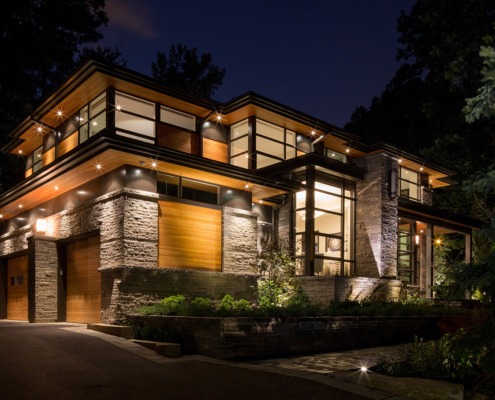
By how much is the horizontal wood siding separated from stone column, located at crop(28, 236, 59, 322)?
5.33 metres

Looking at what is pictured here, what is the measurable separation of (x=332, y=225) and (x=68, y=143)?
11851mm

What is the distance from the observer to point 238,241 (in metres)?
17.0

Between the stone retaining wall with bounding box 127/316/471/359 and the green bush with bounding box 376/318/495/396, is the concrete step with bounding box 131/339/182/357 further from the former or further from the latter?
the green bush with bounding box 376/318/495/396

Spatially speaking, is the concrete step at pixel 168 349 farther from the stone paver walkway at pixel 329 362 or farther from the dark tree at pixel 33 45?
the dark tree at pixel 33 45

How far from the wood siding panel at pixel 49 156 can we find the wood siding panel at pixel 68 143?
0.86 metres

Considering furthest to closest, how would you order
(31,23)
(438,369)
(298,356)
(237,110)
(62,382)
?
1. (31,23)
2. (237,110)
3. (298,356)
4. (438,369)
5. (62,382)

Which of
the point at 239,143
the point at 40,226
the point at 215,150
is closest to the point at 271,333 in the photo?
the point at 215,150

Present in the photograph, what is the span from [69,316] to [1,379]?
10.4 m

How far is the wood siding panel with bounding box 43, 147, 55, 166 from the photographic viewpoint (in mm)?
20625

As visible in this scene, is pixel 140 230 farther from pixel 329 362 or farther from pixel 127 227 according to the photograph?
pixel 329 362

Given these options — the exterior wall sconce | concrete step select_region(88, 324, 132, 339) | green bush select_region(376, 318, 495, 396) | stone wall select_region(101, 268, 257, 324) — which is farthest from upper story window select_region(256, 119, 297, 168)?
green bush select_region(376, 318, 495, 396)

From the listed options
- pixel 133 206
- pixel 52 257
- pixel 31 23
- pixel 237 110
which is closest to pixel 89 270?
pixel 52 257

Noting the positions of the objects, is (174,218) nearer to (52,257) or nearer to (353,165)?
(52,257)

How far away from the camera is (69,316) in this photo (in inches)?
660
